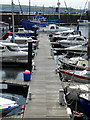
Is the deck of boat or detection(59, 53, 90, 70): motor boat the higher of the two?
detection(59, 53, 90, 70): motor boat

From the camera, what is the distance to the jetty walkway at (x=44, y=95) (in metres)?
11.7

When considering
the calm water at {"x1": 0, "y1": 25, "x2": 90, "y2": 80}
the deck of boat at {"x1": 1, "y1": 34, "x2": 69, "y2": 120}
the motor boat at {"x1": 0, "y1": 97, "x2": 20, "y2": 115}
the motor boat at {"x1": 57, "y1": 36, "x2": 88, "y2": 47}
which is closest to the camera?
the deck of boat at {"x1": 1, "y1": 34, "x2": 69, "y2": 120}

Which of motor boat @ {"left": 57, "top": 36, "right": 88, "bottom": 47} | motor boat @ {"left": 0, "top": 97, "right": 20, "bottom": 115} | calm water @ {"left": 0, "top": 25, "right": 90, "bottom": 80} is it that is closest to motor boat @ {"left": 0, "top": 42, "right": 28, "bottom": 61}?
calm water @ {"left": 0, "top": 25, "right": 90, "bottom": 80}

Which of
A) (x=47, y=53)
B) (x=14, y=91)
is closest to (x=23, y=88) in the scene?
(x=14, y=91)

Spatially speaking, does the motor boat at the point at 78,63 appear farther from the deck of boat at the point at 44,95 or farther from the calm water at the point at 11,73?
the calm water at the point at 11,73

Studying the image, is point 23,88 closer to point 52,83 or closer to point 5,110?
point 52,83

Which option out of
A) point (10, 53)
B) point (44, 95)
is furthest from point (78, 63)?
point (44, 95)

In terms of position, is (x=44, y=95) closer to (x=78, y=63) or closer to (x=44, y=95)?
(x=44, y=95)

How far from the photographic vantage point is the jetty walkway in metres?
11.7

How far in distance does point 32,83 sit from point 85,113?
4.33m

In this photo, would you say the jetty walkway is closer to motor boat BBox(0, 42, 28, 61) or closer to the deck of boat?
the deck of boat

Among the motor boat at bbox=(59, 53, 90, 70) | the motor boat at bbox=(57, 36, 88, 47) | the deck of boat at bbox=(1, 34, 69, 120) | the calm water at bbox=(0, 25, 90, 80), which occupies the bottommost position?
the calm water at bbox=(0, 25, 90, 80)

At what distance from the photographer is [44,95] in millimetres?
14031

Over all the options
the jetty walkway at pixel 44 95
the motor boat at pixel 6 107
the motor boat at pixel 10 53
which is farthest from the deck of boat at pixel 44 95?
the motor boat at pixel 10 53
